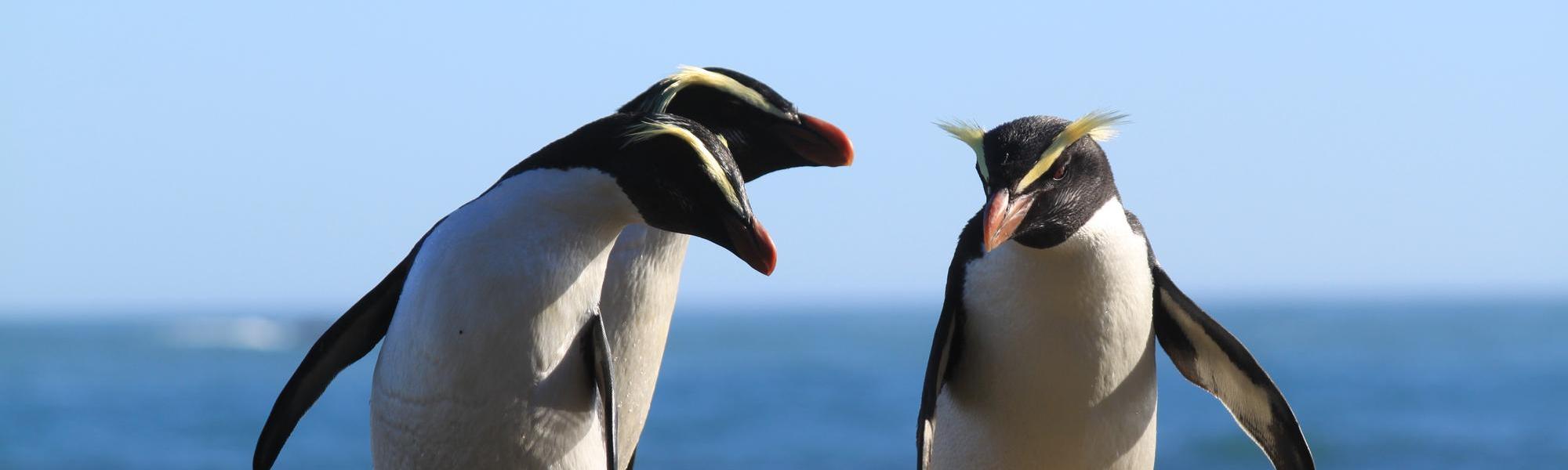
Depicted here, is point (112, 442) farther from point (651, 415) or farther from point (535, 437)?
point (535, 437)

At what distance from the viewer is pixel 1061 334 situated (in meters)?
4.21

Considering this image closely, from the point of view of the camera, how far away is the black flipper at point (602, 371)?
3576 mm

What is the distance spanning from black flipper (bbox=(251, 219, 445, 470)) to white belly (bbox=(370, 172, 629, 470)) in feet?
0.39

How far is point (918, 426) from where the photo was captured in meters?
4.31

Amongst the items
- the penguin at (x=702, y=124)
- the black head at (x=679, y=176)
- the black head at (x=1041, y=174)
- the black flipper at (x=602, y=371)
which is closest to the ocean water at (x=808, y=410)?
the penguin at (x=702, y=124)

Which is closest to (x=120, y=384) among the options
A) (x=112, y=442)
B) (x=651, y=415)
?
(x=112, y=442)

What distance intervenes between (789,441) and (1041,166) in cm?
1918

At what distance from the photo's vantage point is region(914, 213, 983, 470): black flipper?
4285mm

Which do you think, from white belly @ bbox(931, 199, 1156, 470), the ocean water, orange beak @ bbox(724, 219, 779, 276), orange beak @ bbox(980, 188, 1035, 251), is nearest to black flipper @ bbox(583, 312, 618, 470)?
orange beak @ bbox(724, 219, 779, 276)

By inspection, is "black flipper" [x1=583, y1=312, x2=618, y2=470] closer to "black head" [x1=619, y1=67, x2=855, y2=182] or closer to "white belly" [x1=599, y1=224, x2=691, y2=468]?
"white belly" [x1=599, y1=224, x2=691, y2=468]

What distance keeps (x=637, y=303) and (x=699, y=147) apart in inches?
43.9

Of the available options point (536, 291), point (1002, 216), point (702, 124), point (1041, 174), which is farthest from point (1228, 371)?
point (536, 291)

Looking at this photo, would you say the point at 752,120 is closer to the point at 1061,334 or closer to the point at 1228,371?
the point at 1061,334

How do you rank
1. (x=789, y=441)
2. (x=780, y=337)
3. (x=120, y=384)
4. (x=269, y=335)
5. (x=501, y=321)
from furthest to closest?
(x=269, y=335)
(x=780, y=337)
(x=120, y=384)
(x=789, y=441)
(x=501, y=321)
